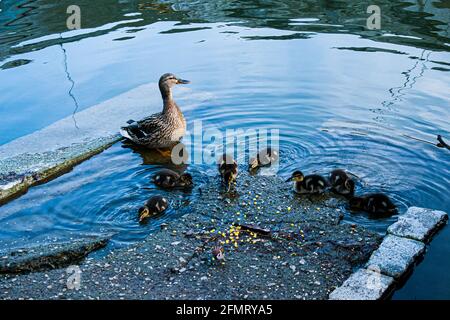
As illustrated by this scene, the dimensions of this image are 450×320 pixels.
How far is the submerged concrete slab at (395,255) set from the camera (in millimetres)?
4215

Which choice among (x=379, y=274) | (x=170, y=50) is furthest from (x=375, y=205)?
(x=170, y=50)

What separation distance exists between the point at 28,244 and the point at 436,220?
3.71m

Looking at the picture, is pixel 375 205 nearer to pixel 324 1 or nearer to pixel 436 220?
pixel 436 220

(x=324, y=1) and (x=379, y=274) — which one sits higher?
(x=324, y=1)

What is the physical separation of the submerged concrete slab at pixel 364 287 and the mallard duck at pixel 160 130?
352cm

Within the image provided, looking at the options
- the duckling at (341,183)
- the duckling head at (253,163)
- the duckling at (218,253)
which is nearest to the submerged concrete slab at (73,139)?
the duckling head at (253,163)

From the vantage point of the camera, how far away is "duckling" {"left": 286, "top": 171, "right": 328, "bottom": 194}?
5472 millimetres

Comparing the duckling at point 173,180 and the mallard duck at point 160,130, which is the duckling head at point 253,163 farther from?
the mallard duck at point 160,130

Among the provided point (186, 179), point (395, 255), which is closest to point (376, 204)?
Answer: point (395, 255)

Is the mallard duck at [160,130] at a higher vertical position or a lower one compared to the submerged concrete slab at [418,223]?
higher

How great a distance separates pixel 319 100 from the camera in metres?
8.05

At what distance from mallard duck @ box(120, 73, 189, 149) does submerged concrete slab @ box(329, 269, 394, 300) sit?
3.52 m
